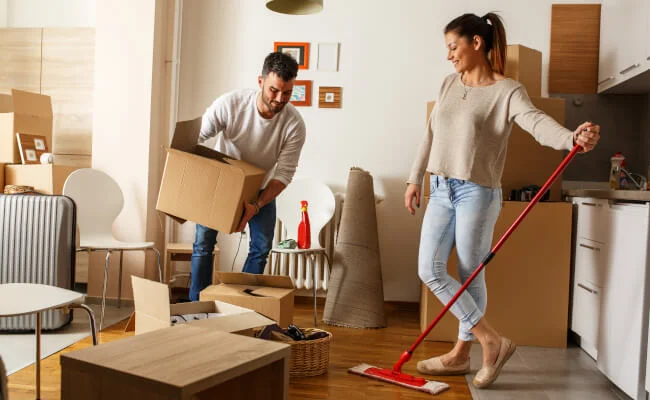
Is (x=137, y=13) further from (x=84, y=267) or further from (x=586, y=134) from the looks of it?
(x=586, y=134)

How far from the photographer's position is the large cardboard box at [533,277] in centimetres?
302

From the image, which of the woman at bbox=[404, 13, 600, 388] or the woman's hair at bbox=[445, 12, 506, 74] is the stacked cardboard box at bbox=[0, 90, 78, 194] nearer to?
the woman at bbox=[404, 13, 600, 388]

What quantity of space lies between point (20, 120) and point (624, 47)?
336cm

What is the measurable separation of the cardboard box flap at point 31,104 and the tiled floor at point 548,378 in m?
2.81

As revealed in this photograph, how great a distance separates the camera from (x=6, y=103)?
13.0 feet

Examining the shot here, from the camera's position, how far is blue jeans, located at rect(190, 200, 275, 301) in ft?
9.09

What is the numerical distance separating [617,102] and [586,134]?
194 centimetres

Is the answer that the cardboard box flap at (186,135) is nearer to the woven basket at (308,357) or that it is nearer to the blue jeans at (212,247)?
the blue jeans at (212,247)

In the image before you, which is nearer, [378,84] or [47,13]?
[378,84]

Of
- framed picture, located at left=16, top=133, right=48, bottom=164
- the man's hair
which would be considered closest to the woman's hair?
the man's hair

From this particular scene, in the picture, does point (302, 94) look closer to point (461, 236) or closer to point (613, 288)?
point (461, 236)

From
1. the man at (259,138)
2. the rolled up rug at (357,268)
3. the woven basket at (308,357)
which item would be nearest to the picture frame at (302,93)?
the rolled up rug at (357,268)

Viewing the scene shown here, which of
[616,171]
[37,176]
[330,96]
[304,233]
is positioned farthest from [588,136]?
[37,176]

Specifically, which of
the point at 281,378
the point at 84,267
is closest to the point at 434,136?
the point at 281,378
